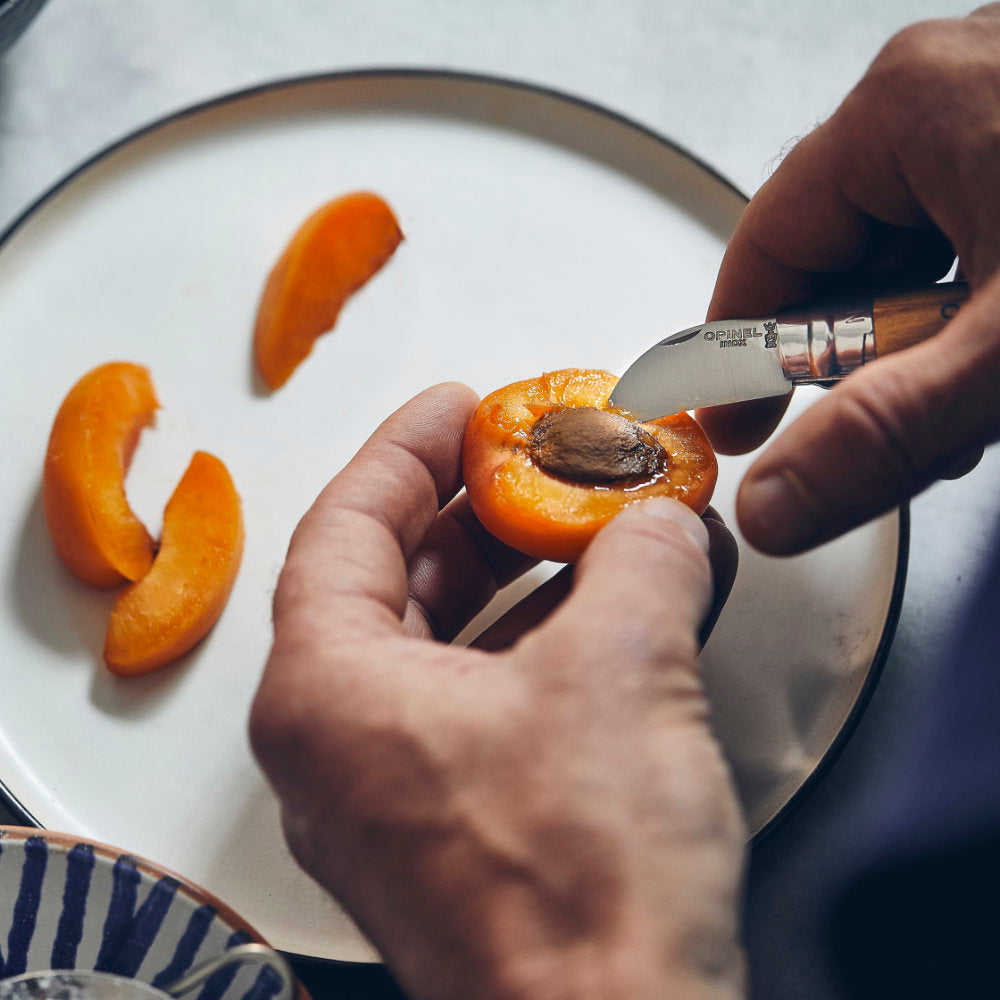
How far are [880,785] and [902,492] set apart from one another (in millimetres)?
571

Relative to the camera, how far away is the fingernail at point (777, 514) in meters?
0.73

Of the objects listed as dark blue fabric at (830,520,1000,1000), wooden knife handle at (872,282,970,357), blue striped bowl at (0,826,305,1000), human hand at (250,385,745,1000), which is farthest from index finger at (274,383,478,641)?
dark blue fabric at (830,520,1000,1000)

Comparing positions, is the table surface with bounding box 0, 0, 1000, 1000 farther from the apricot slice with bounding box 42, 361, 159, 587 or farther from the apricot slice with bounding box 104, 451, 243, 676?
the apricot slice with bounding box 104, 451, 243, 676

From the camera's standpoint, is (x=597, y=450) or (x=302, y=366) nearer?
(x=597, y=450)

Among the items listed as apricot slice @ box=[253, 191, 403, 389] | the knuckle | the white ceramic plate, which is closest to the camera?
the knuckle

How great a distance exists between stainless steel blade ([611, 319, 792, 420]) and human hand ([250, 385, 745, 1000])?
0.79 ft

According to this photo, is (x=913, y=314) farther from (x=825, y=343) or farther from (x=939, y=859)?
(x=939, y=859)

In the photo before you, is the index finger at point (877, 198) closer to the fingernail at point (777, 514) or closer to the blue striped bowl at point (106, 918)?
the fingernail at point (777, 514)

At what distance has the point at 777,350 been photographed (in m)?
0.90

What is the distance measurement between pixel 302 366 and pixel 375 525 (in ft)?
1.72

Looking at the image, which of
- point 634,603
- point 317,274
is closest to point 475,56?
point 317,274

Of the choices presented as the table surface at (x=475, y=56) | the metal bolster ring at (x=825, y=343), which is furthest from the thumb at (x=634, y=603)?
the table surface at (x=475, y=56)

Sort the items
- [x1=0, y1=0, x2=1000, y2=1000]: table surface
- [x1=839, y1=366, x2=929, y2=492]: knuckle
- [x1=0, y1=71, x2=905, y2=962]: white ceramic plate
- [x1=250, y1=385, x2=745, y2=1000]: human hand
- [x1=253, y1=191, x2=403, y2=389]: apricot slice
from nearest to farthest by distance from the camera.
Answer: [x1=250, y1=385, x2=745, y2=1000]: human hand < [x1=839, y1=366, x2=929, y2=492]: knuckle < [x1=0, y1=71, x2=905, y2=962]: white ceramic plate < [x1=253, y1=191, x2=403, y2=389]: apricot slice < [x1=0, y1=0, x2=1000, y2=1000]: table surface

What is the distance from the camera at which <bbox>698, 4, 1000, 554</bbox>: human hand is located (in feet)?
2.30
